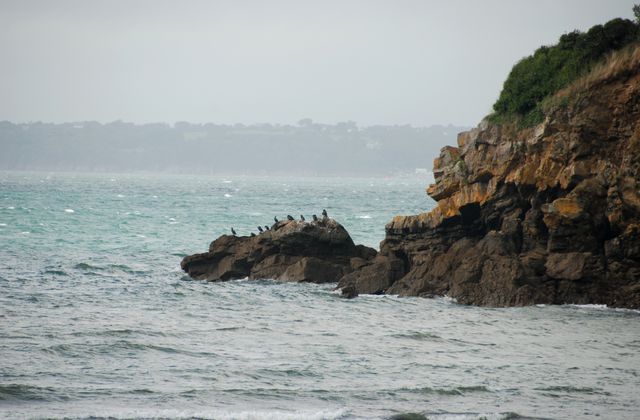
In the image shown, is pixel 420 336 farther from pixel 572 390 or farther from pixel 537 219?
pixel 537 219

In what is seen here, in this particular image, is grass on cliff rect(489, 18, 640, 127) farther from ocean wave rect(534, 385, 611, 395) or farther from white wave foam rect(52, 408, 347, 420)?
white wave foam rect(52, 408, 347, 420)

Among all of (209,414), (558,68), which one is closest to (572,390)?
(209,414)

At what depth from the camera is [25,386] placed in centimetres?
1814

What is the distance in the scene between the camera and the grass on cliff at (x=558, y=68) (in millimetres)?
31109

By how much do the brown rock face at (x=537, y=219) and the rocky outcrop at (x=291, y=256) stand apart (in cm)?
176

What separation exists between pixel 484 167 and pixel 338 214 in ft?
156

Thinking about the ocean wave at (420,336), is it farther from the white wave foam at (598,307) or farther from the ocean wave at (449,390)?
the white wave foam at (598,307)

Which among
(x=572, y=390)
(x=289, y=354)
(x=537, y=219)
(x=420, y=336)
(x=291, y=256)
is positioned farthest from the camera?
(x=291, y=256)

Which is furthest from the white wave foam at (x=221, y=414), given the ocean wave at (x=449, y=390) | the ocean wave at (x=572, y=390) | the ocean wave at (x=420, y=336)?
the ocean wave at (x=420, y=336)

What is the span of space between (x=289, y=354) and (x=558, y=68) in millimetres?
16892

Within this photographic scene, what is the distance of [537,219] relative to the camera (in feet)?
94.0

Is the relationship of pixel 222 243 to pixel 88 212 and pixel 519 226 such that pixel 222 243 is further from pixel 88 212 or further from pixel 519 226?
pixel 88 212

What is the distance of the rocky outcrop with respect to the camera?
33062 mm

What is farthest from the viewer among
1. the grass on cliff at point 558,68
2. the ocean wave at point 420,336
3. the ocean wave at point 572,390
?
the grass on cliff at point 558,68
